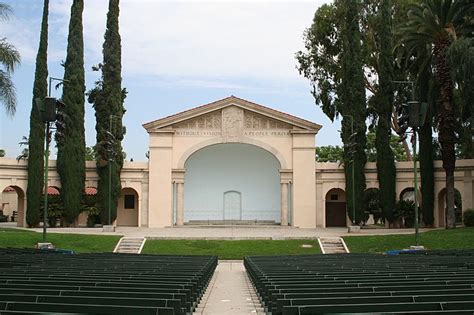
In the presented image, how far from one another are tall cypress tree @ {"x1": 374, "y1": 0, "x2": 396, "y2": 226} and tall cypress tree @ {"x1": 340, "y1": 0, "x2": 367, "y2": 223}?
1.23 m

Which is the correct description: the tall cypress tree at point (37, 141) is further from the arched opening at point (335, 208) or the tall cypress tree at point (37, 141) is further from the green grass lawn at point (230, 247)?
the arched opening at point (335, 208)

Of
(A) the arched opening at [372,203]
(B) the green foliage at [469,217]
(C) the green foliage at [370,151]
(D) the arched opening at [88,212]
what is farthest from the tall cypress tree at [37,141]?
(C) the green foliage at [370,151]

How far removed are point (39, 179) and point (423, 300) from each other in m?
36.1

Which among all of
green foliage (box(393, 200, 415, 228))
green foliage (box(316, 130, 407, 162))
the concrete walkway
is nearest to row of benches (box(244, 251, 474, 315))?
the concrete walkway

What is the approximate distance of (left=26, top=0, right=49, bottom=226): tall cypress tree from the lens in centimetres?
3866

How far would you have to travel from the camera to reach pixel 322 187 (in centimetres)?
4209

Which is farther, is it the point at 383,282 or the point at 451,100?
the point at 451,100

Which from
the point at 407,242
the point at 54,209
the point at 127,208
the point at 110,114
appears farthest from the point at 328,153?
the point at 407,242

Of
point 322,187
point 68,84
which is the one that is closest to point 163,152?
point 68,84

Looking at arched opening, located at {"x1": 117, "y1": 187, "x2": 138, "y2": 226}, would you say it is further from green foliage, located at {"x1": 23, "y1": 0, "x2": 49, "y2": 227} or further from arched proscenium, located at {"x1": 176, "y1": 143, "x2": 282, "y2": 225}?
green foliage, located at {"x1": 23, "y1": 0, "x2": 49, "y2": 227}

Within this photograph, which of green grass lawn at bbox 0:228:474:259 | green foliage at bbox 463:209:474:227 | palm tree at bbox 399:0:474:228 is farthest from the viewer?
green foliage at bbox 463:209:474:227

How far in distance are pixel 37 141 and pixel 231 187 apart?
16.0 m

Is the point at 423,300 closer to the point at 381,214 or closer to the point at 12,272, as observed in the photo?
the point at 12,272

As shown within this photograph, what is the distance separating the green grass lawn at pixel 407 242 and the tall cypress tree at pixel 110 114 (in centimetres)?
→ 1829
